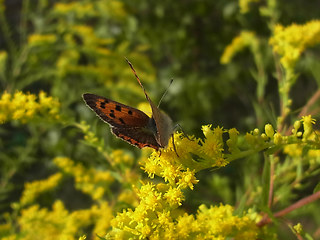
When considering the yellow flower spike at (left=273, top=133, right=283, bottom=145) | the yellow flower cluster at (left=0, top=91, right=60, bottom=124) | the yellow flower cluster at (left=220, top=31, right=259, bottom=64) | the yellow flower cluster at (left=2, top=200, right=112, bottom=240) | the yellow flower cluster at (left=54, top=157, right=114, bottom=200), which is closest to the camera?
the yellow flower spike at (left=273, top=133, right=283, bottom=145)

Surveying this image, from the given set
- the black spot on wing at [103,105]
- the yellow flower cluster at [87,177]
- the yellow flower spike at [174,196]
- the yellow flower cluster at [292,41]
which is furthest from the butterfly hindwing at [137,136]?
the yellow flower cluster at [292,41]

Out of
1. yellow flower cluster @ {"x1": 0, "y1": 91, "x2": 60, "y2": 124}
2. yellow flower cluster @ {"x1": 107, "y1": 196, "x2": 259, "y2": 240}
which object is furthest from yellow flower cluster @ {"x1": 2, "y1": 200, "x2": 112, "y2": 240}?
Result: yellow flower cluster @ {"x1": 107, "y1": 196, "x2": 259, "y2": 240}

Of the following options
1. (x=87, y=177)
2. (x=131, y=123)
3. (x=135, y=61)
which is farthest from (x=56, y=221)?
(x=135, y=61)

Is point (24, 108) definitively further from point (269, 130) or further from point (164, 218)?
point (269, 130)

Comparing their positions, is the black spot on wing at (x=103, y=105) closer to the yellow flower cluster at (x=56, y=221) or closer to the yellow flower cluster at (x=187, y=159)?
the yellow flower cluster at (x=187, y=159)

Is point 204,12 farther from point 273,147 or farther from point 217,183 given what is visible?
point 273,147

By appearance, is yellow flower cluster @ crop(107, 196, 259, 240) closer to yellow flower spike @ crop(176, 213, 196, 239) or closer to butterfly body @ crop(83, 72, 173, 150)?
yellow flower spike @ crop(176, 213, 196, 239)
